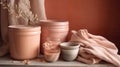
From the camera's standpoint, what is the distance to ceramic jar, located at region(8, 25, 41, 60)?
3.65 feet

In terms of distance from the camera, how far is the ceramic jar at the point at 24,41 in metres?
1.11

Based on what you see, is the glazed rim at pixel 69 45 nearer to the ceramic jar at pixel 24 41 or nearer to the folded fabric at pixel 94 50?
the folded fabric at pixel 94 50

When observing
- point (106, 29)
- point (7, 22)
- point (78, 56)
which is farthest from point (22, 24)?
point (106, 29)

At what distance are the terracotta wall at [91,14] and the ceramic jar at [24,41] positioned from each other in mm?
307

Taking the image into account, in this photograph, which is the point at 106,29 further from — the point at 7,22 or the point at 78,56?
the point at 7,22

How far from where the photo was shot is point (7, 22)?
1287 mm

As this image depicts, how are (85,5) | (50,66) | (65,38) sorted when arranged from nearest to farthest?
(50,66), (65,38), (85,5)

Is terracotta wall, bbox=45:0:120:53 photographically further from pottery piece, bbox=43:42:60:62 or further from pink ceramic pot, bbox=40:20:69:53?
pottery piece, bbox=43:42:60:62

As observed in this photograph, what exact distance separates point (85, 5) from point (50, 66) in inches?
21.3

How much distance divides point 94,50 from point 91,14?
385mm

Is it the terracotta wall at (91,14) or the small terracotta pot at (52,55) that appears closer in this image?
the small terracotta pot at (52,55)

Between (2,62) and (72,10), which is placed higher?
(72,10)

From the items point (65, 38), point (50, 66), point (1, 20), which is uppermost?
point (1, 20)

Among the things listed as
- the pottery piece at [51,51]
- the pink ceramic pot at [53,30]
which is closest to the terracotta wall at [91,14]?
the pink ceramic pot at [53,30]
